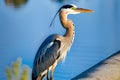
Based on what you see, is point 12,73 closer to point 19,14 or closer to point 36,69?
point 36,69

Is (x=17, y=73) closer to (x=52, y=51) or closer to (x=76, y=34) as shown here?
(x=52, y=51)

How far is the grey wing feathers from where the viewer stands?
1.78 metres

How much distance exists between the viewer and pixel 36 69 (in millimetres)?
1771

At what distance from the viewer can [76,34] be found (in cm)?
530

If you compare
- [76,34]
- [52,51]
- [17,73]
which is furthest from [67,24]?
[76,34]

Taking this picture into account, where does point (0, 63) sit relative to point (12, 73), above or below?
below

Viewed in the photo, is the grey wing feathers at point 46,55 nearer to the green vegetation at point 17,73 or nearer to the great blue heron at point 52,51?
the great blue heron at point 52,51

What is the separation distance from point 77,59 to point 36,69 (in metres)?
2.24

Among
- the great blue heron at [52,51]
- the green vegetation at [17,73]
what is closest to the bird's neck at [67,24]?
the great blue heron at [52,51]

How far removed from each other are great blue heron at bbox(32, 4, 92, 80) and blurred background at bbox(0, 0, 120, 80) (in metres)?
1.17

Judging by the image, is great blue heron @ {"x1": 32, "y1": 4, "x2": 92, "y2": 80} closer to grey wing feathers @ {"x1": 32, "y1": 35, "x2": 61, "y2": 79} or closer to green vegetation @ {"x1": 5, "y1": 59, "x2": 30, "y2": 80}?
grey wing feathers @ {"x1": 32, "y1": 35, "x2": 61, "y2": 79}

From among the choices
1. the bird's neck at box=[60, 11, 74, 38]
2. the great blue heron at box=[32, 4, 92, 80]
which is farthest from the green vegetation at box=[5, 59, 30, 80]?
the bird's neck at box=[60, 11, 74, 38]

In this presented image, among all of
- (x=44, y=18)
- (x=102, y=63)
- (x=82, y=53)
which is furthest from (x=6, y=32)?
(x=102, y=63)

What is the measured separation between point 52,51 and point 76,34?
347cm
